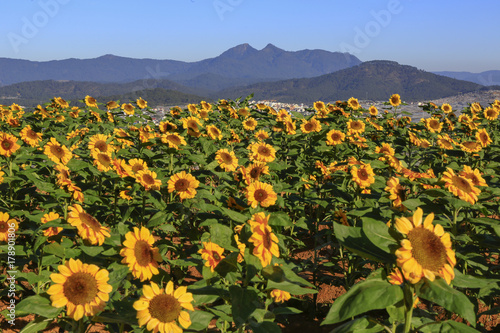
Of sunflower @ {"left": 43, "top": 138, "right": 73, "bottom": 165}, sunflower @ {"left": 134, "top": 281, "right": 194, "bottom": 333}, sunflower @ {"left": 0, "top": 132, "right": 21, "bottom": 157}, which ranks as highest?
sunflower @ {"left": 0, "top": 132, "right": 21, "bottom": 157}

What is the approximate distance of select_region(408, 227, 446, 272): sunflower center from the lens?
1454 millimetres

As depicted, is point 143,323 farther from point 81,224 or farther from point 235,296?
point 81,224

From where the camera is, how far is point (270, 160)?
5.52 m

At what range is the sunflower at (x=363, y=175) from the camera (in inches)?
180

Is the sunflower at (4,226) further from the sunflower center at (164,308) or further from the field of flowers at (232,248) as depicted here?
the sunflower center at (164,308)

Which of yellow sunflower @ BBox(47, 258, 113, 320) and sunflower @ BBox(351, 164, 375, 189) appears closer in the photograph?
yellow sunflower @ BBox(47, 258, 113, 320)

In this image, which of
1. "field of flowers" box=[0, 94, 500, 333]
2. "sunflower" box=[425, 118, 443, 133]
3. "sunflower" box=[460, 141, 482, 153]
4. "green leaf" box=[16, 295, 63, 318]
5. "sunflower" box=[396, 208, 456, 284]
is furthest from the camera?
"sunflower" box=[425, 118, 443, 133]

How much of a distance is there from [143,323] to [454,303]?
1505mm

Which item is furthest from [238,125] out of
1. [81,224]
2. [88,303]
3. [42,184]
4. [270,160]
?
[88,303]

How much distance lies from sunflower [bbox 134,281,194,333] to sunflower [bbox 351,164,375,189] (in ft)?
9.77

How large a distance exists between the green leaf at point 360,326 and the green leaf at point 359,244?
0.31 meters

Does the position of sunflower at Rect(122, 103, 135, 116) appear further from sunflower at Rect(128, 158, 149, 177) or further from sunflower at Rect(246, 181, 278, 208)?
sunflower at Rect(246, 181, 278, 208)

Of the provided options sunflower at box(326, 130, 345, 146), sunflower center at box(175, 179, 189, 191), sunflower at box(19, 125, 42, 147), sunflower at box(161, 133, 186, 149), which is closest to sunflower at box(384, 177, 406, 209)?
sunflower center at box(175, 179, 189, 191)

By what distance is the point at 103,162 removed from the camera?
4555mm
